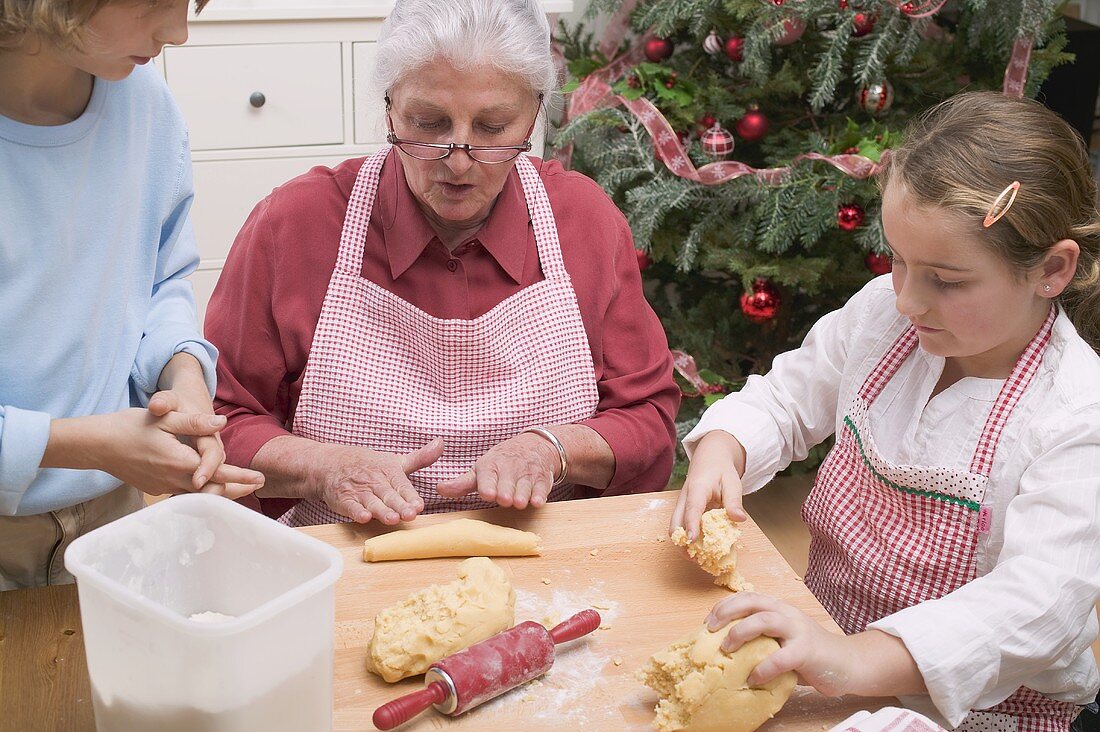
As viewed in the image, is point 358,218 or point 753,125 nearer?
point 358,218

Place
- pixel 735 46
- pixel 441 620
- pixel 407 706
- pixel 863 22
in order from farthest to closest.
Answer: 1. pixel 735 46
2. pixel 863 22
3. pixel 441 620
4. pixel 407 706

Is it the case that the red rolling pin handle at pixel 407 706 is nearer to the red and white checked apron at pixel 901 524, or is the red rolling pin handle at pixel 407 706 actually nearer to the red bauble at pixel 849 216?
the red and white checked apron at pixel 901 524

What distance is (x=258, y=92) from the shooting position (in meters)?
2.95

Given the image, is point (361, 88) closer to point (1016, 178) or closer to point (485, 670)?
point (1016, 178)

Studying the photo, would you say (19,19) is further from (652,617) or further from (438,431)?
(652,617)

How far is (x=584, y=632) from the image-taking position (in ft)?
3.59

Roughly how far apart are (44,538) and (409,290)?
585 millimetres

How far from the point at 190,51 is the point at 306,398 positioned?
172 centimetres

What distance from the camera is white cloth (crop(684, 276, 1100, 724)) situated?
3.59ft

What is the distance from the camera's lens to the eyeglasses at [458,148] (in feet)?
4.84

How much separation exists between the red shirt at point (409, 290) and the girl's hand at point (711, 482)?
16cm

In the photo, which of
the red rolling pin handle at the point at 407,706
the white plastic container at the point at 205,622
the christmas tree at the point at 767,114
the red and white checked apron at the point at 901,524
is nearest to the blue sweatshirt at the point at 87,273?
the white plastic container at the point at 205,622

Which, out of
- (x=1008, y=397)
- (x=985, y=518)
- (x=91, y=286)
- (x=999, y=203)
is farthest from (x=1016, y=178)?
(x=91, y=286)

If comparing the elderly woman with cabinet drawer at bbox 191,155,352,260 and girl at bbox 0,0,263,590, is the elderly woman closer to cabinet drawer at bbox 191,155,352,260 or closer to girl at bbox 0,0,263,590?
girl at bbox 0,0,263,590
